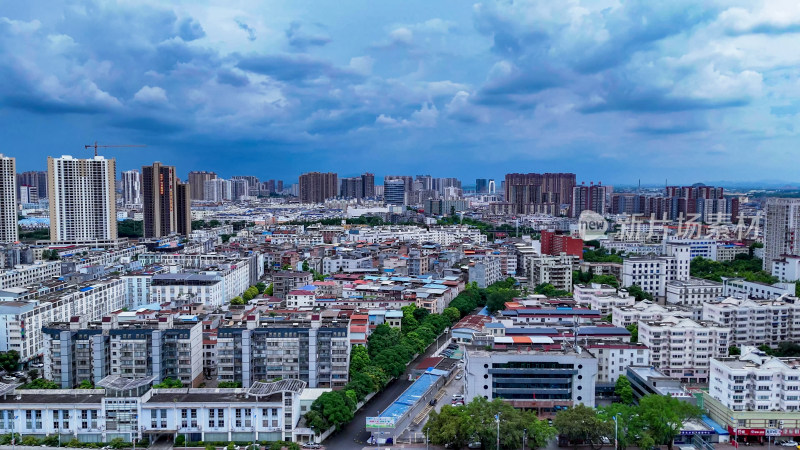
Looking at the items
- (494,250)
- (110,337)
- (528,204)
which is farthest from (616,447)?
(528,204)

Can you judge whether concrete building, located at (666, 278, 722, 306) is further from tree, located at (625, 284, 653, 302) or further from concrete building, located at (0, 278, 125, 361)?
concrete building, located at (0, 278, 125, 361)

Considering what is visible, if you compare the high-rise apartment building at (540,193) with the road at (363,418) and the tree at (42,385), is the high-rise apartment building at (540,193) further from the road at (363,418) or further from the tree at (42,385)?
the tree at (42,385)

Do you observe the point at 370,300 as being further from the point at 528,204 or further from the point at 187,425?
the point at 528,204

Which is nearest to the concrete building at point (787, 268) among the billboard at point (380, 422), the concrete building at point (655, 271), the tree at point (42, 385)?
the concrete building at point (655, 271)

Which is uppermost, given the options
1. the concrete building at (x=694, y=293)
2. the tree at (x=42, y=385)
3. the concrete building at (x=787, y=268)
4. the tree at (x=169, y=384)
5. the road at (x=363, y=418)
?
the concrete building at (x=787, y=268)

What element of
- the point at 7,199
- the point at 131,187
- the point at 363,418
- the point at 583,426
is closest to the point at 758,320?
the point at 583,426

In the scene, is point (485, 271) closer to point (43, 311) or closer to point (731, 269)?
point (731, 269)

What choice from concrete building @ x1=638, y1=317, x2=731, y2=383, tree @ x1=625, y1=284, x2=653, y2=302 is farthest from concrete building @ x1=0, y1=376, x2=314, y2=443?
tree @ x1=625, y1=284, x2=653, y2=302
